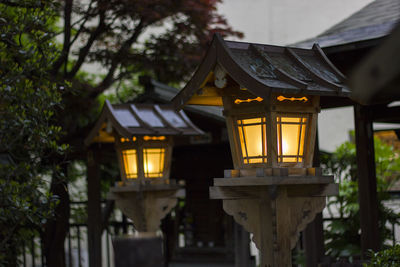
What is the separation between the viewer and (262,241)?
565cm

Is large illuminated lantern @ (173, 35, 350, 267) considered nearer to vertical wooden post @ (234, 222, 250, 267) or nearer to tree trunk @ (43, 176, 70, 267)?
vertical wooden post @ (234, 222, 250, 267)

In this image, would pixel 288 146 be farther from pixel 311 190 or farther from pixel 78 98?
pixel 78 98

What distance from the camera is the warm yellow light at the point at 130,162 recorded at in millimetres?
9344

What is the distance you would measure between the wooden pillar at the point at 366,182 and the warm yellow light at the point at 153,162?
9.78 feet

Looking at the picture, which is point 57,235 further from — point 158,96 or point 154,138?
point 154,138

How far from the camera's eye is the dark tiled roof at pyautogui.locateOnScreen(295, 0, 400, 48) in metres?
7.90

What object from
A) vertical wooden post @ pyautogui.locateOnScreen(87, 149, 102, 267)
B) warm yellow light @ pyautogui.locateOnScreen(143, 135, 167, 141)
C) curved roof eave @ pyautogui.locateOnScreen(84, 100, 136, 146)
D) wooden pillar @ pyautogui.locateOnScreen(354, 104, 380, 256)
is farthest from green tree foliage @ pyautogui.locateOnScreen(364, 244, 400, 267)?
vertical wooden post @ pyautogui.locateOnScreen(87, 149, 102, 267)

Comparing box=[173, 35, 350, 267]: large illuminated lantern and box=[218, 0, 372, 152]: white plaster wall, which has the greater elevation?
box=[218, 0, 372, 152]: white plaster wall

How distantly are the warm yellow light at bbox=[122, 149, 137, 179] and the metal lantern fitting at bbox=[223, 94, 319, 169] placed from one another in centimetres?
380

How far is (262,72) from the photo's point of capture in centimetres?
550

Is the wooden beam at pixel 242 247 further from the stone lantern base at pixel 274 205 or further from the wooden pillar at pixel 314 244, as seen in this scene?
the stone lantern base at pixel 274 205

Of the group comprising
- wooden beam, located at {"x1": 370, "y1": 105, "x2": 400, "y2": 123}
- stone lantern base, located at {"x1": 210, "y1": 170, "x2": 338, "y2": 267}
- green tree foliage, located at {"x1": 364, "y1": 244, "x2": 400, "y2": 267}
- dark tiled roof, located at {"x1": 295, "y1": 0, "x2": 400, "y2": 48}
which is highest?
dark tiled roof, located at {"x1": 295, "y1": 0, "x2": 400, "y2": 48}

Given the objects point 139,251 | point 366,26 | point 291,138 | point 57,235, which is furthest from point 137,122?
point 139,251

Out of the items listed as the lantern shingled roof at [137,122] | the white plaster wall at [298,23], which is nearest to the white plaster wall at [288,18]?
the white plaster wall at [298,23]
